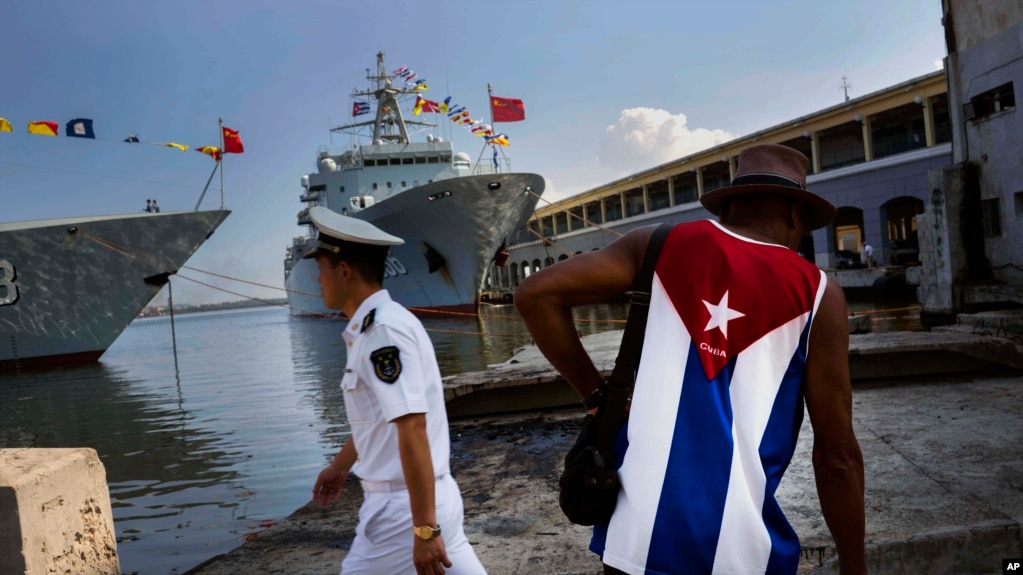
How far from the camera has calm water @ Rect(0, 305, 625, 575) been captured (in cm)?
539

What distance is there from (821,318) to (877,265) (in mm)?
28656

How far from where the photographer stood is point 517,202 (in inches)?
1125

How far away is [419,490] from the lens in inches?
77.3

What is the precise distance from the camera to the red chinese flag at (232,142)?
19891mm

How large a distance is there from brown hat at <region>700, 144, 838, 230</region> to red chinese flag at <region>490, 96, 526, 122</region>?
81.6ft

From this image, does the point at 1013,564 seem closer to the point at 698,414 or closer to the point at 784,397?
the point at 784,397

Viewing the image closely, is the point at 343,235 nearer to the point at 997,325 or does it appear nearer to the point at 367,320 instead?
the point at 367,320

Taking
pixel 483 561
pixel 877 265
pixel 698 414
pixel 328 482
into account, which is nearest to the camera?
pixel 698 414

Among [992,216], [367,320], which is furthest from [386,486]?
[992,216]

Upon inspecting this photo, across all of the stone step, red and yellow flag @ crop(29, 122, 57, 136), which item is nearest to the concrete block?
the stone step

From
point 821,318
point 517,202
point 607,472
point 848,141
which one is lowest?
point 607,472

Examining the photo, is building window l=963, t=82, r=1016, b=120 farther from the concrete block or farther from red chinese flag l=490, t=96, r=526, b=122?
red chinese flag l=490, t=96, r=526, b=122

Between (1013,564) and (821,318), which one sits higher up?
(821,318)

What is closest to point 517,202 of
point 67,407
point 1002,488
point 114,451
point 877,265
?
point 877,265
